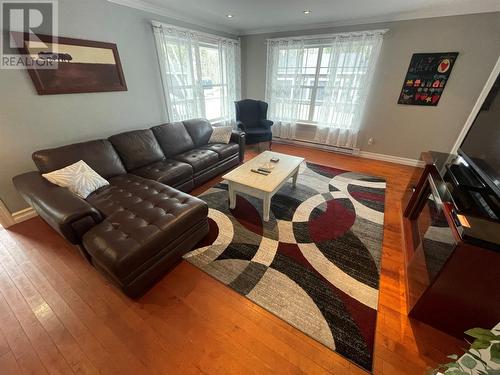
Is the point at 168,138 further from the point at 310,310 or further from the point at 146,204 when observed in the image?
the point at 310,310

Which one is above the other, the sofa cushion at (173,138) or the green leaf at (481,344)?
the green leaf at (481,344)

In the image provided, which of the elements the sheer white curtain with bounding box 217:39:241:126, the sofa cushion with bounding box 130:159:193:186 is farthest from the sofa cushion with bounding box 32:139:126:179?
the sheer white curtain with bounding box 217:39:241:126

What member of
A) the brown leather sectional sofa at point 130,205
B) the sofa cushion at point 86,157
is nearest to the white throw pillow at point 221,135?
the brown leather sectional sofa at point 130,205

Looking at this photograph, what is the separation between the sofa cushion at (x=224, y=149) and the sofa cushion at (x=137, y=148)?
2.43ft

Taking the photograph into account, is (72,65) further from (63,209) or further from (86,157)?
(63,209)

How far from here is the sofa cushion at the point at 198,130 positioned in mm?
3164

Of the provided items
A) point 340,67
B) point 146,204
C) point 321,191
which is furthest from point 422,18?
point 146,204

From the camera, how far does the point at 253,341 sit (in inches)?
48.5

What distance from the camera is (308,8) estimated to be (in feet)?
9.30

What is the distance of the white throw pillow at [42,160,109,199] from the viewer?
1.85m

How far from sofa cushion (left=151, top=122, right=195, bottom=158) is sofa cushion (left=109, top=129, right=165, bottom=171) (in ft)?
0.30

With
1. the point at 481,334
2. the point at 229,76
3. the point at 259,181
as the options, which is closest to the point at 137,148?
the point at 259,181

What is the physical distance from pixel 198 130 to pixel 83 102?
1.43 meters

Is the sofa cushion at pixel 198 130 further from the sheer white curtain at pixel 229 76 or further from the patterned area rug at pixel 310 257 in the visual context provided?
the sheer white curtain at pixel 229 76
